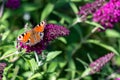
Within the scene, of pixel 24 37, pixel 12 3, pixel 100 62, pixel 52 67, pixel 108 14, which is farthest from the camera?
pixel 12 3

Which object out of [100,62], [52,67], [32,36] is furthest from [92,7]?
[32,36]

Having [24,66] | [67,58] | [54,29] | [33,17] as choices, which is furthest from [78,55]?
[54,29]

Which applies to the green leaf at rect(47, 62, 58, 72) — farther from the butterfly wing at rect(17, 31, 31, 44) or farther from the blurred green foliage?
the butterfly wing at rect(17, 31, 31, 44)

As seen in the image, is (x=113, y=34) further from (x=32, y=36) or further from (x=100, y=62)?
(x=32, y=36)

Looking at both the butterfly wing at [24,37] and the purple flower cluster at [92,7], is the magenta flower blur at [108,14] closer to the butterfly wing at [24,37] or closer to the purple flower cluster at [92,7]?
the purple flower cluster at [92,7]

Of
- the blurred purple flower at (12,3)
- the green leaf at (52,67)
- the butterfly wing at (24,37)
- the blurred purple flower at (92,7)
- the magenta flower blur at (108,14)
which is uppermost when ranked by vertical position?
the blurred purple flower at (12,3)

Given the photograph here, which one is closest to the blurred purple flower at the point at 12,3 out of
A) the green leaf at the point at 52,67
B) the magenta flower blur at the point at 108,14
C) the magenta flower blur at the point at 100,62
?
the green leaf at the point at 52,67

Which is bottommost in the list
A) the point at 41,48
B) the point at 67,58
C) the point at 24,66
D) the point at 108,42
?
the point at 41,48

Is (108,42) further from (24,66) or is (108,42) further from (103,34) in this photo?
(24,66)
